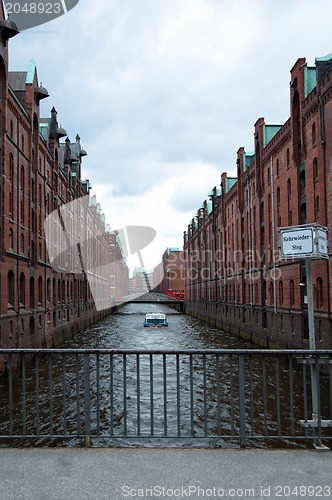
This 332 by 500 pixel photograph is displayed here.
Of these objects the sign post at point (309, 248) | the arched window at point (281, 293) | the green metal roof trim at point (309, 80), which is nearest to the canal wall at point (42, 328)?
the arched window at point (281, 293)

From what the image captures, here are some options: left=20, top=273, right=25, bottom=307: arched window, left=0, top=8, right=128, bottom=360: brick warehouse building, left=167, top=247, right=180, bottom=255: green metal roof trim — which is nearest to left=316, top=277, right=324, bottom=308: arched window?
left=0, top=8, right=128, bottom=360: brick warehouse building

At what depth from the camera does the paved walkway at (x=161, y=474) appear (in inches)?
159

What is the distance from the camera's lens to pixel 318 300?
21656mm

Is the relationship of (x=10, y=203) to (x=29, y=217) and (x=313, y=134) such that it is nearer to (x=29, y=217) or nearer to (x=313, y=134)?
(x=29, y=217)

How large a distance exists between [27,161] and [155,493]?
24.1 meters

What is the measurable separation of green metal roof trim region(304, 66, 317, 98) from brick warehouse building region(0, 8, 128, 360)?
1493 cm

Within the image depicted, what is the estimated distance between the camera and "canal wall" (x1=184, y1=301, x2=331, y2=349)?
70.4 feet

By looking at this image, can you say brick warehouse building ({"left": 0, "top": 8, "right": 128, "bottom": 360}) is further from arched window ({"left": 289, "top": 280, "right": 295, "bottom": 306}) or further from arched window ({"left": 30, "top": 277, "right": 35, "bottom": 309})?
arched window ({"left": 289, "top": 280, "right": 295, "bottom": 306})

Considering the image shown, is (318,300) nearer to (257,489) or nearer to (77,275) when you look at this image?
(257,489)

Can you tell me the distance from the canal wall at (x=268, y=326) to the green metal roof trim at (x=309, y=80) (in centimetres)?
1210

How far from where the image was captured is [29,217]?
26.2 metres

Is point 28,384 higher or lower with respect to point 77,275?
lower


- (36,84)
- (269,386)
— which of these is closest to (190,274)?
(36,84)

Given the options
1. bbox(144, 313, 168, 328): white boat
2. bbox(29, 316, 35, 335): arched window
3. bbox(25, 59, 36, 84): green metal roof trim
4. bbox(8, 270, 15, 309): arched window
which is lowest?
bbox(144, 313, 168, 328): white boat
